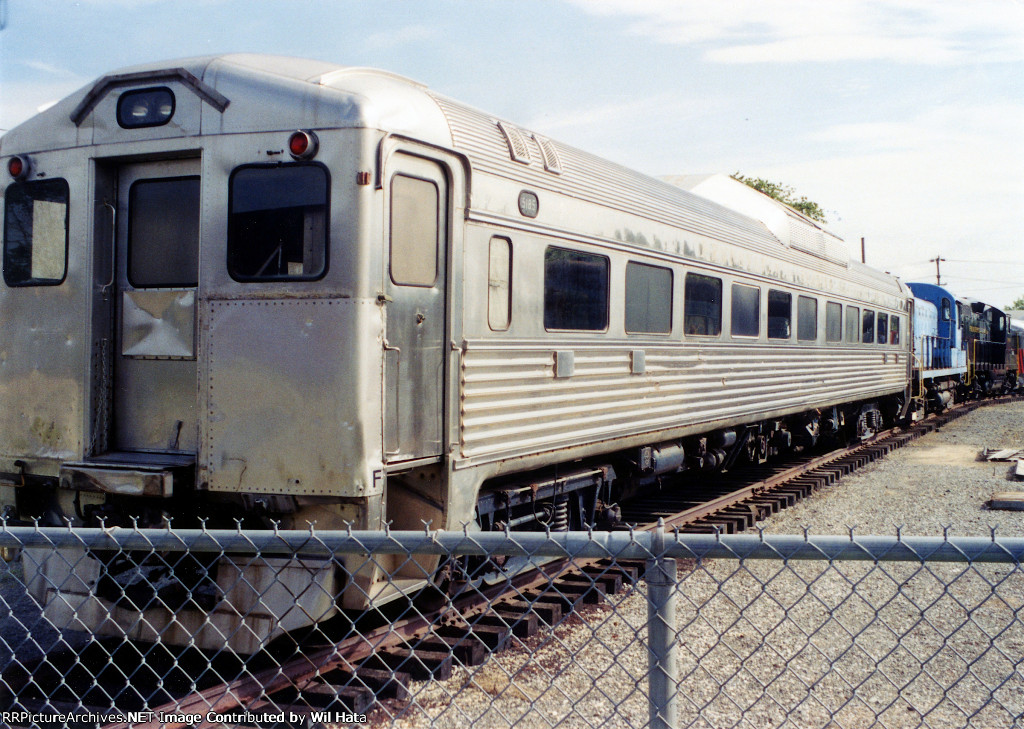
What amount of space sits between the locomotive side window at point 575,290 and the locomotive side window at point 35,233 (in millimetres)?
3059

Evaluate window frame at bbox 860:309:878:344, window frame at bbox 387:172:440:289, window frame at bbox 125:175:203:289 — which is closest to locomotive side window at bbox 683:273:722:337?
window frame at bbox 387:172:440:289

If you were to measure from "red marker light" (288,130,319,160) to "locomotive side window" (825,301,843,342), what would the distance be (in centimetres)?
957

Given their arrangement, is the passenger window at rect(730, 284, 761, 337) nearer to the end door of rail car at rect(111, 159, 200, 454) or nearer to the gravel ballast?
the gravel ballast

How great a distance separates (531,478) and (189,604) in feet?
8.33

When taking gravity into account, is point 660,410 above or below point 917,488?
above

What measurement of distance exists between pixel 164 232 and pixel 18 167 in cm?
110

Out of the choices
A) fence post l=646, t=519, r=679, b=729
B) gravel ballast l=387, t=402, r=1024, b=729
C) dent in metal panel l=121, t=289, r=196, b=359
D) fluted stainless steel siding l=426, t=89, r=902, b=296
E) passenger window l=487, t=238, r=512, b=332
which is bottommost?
gravel ballast l=387, t=402, r=1024, b=729

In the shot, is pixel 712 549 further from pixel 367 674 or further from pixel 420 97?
pixel 420 97

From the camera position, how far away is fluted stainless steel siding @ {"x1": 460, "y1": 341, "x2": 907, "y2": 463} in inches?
224

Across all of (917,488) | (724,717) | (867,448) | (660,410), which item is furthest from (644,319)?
(867,448)

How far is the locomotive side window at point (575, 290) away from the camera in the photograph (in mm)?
6402

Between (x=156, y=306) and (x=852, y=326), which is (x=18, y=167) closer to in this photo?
(x=156, y=306)

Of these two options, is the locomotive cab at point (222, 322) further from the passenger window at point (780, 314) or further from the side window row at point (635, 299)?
the passenger window at point (780, 314)

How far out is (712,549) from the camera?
2.40 m
